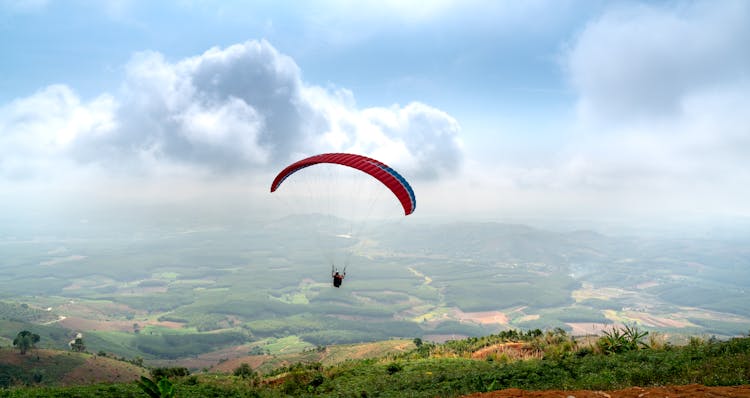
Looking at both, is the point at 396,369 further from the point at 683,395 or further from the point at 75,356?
the point at 75,356

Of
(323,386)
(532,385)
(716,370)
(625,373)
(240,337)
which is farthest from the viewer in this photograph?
(240,337)

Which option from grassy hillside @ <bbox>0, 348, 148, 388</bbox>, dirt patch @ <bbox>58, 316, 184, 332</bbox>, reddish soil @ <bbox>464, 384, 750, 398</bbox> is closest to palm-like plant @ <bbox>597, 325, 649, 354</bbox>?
reddish soil @ <bbox>464, 384, 750, 398</bbox>

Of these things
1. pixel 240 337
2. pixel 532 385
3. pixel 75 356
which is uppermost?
pixel 532 385

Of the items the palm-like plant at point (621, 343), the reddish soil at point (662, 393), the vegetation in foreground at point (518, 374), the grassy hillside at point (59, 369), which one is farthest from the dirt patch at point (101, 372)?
the reddish soil at point (662, 393)

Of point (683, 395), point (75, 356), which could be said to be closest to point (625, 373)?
point (683, 395)

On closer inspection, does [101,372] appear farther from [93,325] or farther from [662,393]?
[93,325]

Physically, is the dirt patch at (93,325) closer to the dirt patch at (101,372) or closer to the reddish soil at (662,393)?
the dirt patch at (101,372)

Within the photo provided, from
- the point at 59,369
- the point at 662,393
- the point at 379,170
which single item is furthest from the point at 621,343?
the point at 59,369
